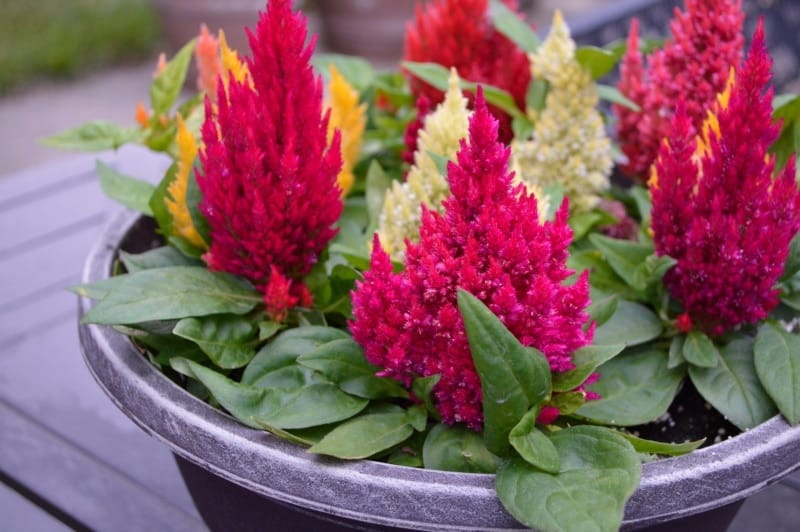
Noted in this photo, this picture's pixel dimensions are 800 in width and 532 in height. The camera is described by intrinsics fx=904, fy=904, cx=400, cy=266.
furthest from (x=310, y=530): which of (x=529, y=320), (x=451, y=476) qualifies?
(x=529, y=320)

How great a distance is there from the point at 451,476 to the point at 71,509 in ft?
2.04

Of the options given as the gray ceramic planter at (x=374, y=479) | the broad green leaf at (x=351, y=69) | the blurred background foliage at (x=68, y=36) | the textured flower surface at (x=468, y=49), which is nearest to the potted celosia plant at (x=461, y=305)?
the gray ceramic planter at (x=374, y=479)

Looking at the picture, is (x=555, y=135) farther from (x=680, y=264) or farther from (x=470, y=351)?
(x=470, y=351)

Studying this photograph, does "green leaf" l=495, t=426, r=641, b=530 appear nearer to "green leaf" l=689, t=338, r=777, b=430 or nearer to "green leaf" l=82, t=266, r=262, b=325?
"green leaf" l=689, t=338, r=777, b=430

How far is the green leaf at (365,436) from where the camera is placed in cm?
79

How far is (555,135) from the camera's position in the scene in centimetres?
127

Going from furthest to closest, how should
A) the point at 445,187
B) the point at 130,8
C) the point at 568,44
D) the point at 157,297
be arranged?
the point at 130,8
the point at 568,44
the point at 445,187
the point at 157,297

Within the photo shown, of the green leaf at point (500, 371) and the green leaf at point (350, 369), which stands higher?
the green leaf at point (500, 371)

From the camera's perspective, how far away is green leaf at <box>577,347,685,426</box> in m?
0.97

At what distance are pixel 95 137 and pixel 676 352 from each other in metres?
0.87

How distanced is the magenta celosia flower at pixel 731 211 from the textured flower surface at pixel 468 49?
1.35ft

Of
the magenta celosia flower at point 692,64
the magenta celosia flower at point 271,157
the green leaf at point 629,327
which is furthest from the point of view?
the magenta celosia flower at point 692,64

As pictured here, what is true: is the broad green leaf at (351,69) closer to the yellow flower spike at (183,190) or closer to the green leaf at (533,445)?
the yellow flower spike at (183,190)

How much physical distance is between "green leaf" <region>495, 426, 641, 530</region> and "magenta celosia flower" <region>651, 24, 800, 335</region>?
26 centimetres
